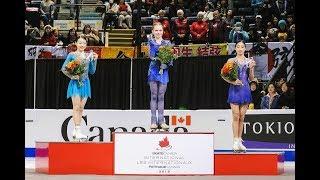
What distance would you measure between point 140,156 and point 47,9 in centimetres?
848

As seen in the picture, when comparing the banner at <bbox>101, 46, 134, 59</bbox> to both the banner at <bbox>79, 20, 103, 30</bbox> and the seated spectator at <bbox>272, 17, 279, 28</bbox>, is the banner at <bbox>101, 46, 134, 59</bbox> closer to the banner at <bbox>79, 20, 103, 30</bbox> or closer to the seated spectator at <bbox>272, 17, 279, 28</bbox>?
the banner at <bbox>79, 20, 103, 30</bbox>

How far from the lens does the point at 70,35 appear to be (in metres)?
16.6

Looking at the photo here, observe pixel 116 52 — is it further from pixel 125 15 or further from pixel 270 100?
pixel 270 100

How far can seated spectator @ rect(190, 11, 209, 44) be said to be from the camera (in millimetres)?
15688

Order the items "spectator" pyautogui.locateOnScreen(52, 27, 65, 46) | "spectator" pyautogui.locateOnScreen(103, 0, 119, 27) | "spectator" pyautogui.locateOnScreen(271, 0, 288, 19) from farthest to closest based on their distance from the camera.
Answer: "spectator" pyautogui.locateOnScreen(103, 0, 119, 27)
"spectator" pyautogui.locateOnScreen(271, 0, 288, 19)
"spectator" pyautogui.locateOnScreen(52, 27, 65, 46)

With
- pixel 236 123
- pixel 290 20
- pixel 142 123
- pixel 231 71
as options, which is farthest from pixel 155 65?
pixel 290 20

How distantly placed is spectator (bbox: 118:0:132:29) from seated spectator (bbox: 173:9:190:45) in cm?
145

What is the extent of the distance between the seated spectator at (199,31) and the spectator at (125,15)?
1.91 meters

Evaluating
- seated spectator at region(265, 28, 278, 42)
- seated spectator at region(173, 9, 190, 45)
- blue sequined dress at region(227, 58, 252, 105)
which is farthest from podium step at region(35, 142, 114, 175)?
seated spectator at region(265, 28, 278, 42)

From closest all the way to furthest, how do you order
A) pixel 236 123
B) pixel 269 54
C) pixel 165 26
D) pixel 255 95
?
pixel 236 123
pixel 255 95
pixel 269 54
pixel 165 26

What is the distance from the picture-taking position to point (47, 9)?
59.0 feet
